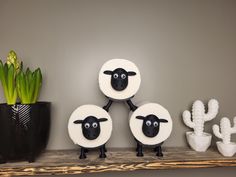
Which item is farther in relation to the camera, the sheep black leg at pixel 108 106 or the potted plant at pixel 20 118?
the sheep black leg at pixel 108 106

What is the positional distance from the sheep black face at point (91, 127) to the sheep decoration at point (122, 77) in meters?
0.10

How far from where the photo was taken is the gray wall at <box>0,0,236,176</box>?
2.77 ft

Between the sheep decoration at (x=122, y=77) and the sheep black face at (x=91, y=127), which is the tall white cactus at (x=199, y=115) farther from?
the sheep black face at (x=91, y=127)

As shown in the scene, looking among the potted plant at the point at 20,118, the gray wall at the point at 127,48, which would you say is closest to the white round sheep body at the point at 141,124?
the gray wall at the point at 127,48

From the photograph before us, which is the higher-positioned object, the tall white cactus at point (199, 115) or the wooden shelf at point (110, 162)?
the tall white cactus at point (199, 115)

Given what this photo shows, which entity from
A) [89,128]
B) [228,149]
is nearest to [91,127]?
[89,128]

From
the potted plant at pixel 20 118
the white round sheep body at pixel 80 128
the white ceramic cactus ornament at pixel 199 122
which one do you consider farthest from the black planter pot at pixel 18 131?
the white ceramic cactus ornament at pixel 199 122

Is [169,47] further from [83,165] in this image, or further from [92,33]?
[83,165]

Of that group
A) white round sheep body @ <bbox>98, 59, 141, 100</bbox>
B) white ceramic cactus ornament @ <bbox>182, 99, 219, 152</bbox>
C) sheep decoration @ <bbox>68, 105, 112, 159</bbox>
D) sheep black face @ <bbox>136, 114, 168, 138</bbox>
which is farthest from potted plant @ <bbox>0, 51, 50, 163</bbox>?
white ceramic cactus ornament @ <bbox>182, 99, 219, 152</bbox>

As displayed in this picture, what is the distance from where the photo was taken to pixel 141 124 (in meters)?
0.75

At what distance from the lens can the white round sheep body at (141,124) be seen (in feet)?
2.45

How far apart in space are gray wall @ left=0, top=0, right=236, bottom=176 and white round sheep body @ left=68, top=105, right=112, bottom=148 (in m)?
0.11

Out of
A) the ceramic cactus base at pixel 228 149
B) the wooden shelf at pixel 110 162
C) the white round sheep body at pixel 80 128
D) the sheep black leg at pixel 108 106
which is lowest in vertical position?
the wooden shelf at pixel 110 162

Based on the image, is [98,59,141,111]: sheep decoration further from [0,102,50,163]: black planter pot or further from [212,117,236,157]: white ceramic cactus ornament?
[212,117,236,157]: white ceramic cactus ornament
